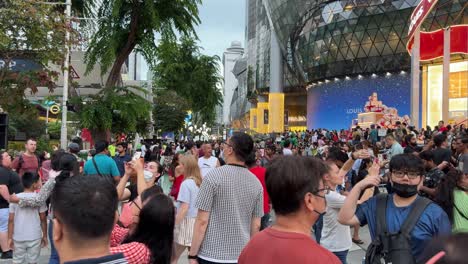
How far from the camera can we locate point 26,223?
21.1 feet

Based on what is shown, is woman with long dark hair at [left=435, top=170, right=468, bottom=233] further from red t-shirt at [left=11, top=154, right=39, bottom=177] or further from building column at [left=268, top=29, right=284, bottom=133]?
building column at [left=268, top=29, right=284, bottom=133]

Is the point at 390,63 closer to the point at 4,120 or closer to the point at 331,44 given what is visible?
the point at 331,44

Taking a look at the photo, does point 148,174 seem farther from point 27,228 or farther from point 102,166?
point 102,166

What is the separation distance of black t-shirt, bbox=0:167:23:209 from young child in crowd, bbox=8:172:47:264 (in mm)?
645

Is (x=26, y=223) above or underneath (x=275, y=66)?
underneath

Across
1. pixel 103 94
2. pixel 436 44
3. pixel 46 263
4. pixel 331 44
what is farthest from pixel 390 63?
pixel 46 263

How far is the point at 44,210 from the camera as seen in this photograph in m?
6.72

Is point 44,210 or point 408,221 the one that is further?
point 44,210

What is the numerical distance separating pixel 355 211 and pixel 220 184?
4.06 feet

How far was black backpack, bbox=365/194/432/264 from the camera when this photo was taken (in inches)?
127

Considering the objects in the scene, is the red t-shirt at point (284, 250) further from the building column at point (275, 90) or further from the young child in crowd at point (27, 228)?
the building column at point (275, 90)

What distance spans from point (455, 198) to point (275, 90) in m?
59.6

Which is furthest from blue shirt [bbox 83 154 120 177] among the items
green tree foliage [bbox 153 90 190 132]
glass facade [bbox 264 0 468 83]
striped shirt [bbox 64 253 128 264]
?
glass facade [bbox 264 0 468 83]

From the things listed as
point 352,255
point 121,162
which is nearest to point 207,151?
point 121,162
